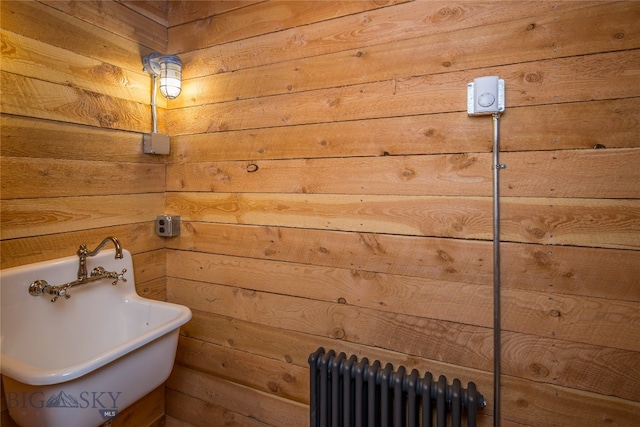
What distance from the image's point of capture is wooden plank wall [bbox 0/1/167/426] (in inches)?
48.8

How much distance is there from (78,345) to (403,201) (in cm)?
132

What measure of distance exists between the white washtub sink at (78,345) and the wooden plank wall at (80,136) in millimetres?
106

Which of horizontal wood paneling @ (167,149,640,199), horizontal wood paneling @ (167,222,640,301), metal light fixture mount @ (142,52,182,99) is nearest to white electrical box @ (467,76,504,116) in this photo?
horizontal wood paneling @ (167,149,640,199)

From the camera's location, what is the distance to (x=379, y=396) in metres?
1.27

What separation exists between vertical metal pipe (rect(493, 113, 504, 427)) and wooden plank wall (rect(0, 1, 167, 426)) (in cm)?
148

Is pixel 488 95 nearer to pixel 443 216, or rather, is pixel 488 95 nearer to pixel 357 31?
pixel 443 216

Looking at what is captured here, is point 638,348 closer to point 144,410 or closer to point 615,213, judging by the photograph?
point 615,213

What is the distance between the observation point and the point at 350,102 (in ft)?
4.50

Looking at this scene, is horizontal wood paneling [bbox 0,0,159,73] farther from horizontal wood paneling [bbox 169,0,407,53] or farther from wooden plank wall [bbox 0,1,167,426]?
horizontal wood paneling [bbox 169,0,407,53]

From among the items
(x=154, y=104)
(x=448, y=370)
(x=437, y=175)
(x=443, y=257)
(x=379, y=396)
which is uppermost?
(x=154, y=104)

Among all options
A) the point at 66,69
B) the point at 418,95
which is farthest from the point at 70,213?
the point at 418,95

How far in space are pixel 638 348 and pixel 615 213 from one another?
392 millimetres

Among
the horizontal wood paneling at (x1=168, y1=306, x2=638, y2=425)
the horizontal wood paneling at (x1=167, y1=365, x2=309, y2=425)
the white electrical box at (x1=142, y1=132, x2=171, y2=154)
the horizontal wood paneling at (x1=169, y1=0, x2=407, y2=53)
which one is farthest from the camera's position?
the white electrical box at (x1=142, y1=132, x2=171, y2=154)

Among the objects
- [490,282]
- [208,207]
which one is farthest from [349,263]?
[208,207]
